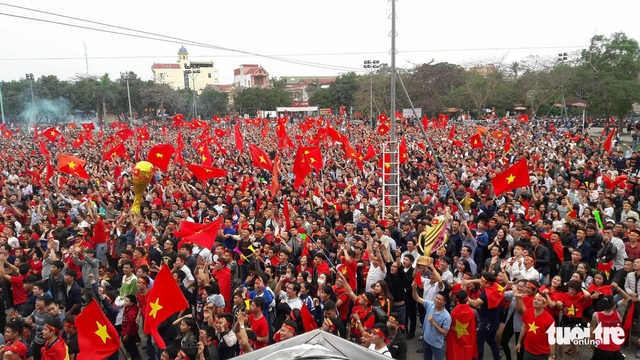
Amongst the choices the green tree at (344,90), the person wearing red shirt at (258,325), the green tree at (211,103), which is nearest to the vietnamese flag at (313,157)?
the person wearing red shirt at (258,325)

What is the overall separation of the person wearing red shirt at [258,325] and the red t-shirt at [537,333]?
2817 mm

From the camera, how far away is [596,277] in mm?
6012

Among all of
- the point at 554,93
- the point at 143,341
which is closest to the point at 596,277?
the point at 143,341

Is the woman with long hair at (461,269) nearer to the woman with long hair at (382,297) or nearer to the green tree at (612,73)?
the woman with long hair at (382,297)

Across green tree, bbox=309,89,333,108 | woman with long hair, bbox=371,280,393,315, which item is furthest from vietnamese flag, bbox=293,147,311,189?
green tree, bbox=309,89,333,108

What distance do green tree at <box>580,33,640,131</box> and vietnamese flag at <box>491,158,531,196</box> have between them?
25.4 m

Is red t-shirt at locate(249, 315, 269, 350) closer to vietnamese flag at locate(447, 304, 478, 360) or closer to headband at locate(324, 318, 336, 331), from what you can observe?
headband at locate(324, 318, 336, 331)

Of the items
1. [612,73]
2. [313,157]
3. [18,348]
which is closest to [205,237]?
[18,348]

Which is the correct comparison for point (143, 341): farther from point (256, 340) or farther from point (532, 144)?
point (532, 144)

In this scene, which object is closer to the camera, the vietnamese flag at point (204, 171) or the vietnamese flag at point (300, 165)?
the vietnamese flag at point (204, 171)

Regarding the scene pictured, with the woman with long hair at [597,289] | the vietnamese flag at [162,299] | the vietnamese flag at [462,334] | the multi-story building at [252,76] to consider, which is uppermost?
the multi-story building at [252,76]

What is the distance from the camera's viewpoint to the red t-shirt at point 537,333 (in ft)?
17.0

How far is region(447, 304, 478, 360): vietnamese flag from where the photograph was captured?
5.35m

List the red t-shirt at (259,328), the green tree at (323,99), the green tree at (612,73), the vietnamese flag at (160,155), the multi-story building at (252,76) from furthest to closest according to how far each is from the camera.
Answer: the multi-story building at (252,76), the green tree at (323,99), the green tree at (612,73), the vietnamese flag at (160,155), the red t-shirt at (259,328)
